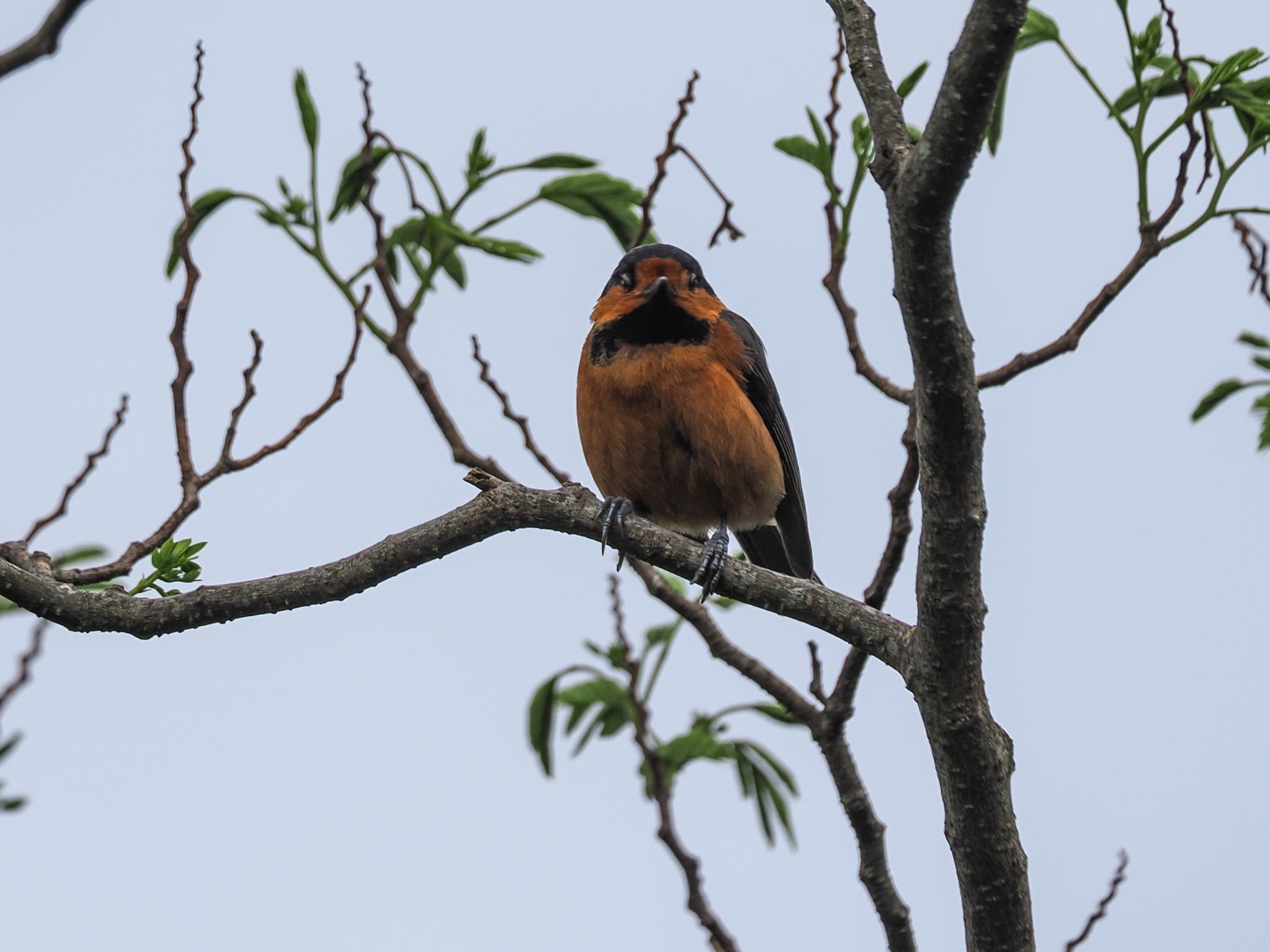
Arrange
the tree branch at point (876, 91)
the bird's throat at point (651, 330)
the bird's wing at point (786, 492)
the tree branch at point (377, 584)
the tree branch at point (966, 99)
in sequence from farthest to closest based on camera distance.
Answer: the bird's wing at point (786, 492) → the bird's throat at point (651, 330) → the tree branch at point (377, 584) → the tree branch at point (876, 91) → the tree branch at point (966, 99)

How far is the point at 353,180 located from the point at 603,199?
3.13 feet

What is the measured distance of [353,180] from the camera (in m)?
5.08

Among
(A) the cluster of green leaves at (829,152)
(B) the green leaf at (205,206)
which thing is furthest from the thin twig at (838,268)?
(B) the green leaf at (205,206)

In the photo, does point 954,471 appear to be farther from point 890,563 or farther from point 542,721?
point 542,721

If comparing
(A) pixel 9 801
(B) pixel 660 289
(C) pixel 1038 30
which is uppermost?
(C) pixel 1038 30

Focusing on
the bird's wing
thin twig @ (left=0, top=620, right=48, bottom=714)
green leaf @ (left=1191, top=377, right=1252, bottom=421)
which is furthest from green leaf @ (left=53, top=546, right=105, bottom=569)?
green leaf @ (left=1191, top=377, right=1252, bottom=421)

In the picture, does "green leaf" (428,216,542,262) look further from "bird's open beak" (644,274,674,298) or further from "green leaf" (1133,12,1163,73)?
"green leaf" (1133,12,1163,73)

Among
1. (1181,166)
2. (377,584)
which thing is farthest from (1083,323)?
(377,584)

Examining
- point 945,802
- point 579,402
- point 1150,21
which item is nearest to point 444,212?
point 579,402

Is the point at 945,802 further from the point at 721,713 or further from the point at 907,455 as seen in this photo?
the point at 721,713

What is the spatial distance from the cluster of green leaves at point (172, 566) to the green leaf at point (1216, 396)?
3571mm

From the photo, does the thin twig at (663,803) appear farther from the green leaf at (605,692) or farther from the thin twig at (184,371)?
the thin twig at (184,371)

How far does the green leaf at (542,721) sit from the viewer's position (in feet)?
16.6

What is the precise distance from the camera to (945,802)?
11.0ft
